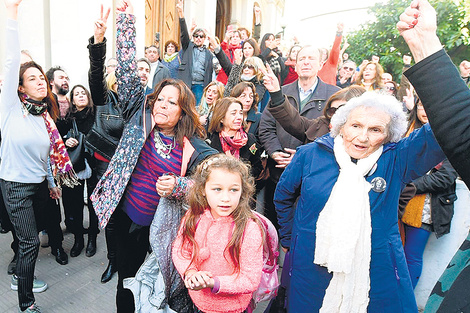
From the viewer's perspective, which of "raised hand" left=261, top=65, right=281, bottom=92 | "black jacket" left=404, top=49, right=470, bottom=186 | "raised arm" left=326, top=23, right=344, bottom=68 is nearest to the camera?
"black jacket" left=404, top=49, right=470, bottom=186

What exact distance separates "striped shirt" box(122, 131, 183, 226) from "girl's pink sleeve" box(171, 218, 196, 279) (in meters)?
0.30

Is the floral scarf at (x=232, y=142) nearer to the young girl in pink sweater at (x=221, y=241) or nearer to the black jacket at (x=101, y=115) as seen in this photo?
the black jacket at (x=101, y=115)

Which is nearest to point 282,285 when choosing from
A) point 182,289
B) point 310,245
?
point 310,245

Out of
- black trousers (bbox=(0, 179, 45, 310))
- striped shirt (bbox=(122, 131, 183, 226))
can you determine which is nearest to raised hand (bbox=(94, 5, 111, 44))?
striped shirt (bbox=(122, 131, 183, 226))

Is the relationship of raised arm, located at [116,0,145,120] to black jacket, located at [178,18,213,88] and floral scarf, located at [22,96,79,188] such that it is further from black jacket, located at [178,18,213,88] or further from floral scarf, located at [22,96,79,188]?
black jacket, located at [178,18,213,88]

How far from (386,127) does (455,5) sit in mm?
10331

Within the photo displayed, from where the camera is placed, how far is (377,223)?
1.83 metres

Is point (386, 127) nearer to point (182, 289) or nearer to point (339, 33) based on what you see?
point (182, 289)

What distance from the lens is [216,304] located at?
188 cm

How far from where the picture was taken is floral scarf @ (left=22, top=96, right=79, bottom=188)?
2.70 metres

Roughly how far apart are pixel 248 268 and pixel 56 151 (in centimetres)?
216

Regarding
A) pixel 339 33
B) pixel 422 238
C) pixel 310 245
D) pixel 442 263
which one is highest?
pixel 339 33

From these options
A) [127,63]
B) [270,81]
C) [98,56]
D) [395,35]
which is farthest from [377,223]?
[395,35]

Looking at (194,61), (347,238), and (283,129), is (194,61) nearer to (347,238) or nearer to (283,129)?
(283,129)
